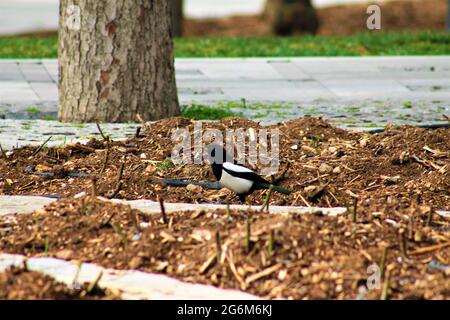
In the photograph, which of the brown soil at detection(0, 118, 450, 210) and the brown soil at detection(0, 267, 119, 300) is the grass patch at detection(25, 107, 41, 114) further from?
the brown soil at detection(0, 267, 119, 300)

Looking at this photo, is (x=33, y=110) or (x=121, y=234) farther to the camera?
(x=33, y=110)

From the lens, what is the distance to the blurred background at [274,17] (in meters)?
22.6

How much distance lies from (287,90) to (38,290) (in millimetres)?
8223

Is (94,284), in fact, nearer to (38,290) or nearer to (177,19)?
(38,290)

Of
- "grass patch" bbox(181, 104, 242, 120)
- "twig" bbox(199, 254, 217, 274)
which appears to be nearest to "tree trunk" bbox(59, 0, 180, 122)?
"grass patch" bbox(181, 104, 242, 120)

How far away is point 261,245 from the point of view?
425 centimetres

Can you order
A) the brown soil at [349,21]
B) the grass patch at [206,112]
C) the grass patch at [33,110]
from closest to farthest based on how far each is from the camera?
the grass patch at [206,112] → the grass patch at [33,110] → the brown soil at [349,21]

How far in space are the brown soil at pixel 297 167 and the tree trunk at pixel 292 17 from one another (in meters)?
14.8

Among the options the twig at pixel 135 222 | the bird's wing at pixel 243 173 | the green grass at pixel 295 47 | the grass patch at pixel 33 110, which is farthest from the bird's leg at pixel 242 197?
the green grass at pixel 295 47

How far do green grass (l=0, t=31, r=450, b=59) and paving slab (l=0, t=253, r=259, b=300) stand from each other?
1008 cm

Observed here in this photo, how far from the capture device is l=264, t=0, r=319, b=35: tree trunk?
22.2 m

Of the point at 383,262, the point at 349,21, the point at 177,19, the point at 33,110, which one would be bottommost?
the point at 349,21

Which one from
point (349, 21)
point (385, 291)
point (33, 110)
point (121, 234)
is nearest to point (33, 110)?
point (33, 110)

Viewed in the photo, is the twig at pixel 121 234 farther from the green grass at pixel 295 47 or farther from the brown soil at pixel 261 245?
the green grass at pixel 295 47
